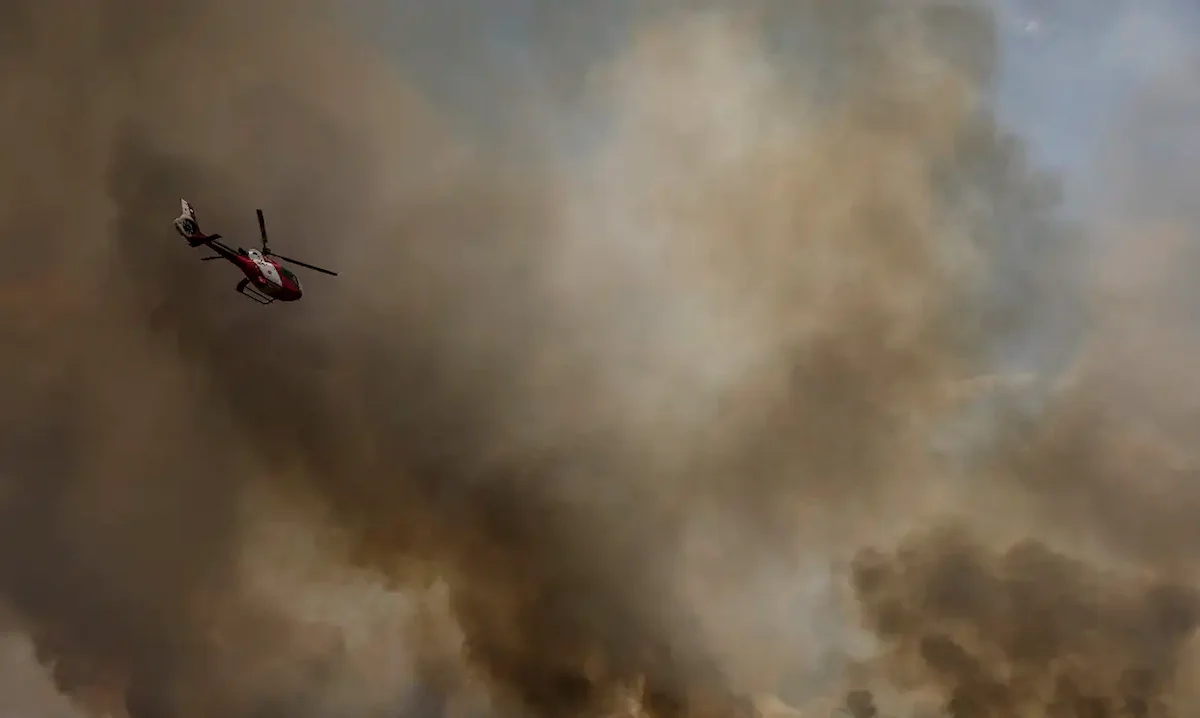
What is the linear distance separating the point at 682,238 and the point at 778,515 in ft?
27.6

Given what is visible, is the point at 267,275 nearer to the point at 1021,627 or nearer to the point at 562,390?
the point at 562,390

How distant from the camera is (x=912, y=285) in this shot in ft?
76.1

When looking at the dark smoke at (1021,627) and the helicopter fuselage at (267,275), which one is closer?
the helicopter fuselage at (267,275)

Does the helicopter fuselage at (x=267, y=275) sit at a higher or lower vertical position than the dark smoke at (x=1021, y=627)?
lower

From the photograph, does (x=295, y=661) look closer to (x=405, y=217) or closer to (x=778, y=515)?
(x=405, y=217)

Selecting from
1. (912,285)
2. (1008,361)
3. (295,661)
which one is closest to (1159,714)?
(1008,361)

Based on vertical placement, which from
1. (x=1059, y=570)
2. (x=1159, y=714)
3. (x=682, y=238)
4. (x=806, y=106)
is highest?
(x=806, y=106)

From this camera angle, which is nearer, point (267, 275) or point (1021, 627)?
point (267, 275)

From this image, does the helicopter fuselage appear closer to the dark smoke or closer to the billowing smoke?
the billowing smoke

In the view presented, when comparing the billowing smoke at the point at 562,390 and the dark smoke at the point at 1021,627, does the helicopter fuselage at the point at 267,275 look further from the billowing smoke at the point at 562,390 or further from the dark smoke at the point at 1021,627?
the dark smoke at the point at 1021,627

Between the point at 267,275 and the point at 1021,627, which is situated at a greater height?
the point at 1021,627

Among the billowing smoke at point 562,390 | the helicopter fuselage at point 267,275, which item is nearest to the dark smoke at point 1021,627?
the billowing smoke at point 562,390

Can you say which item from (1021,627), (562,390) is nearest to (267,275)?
(562,390)

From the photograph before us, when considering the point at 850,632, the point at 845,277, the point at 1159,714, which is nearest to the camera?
the point at 1159,714
